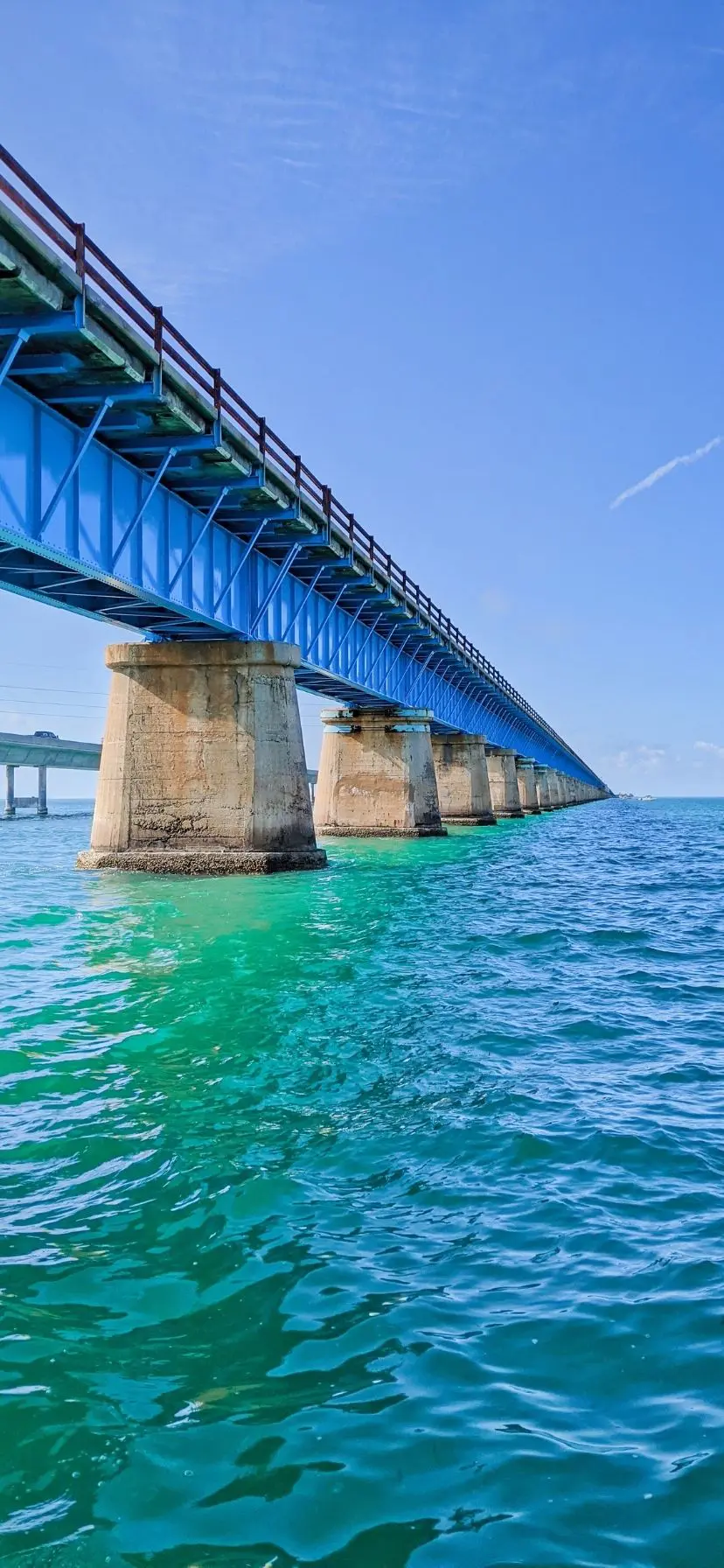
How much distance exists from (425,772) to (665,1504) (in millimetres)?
41383

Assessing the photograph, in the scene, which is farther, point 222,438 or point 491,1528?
point 222,438

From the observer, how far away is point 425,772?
44406mm

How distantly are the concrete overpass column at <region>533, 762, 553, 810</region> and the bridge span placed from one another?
69328 mm

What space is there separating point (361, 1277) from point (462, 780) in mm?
54027

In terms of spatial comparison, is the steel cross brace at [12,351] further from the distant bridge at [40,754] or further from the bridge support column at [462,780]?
the distant bridge at [40,754]

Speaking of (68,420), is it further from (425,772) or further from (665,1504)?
(425,772)

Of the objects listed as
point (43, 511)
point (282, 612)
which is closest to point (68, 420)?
point (43, 511)

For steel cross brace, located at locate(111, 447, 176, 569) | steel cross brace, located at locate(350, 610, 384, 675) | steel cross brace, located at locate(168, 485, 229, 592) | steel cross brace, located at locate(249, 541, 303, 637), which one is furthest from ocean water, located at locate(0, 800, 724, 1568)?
steel cross brace, located at locate(350, 610, 384, 675)

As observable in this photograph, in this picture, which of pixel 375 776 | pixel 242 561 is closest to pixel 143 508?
pixel 242 561

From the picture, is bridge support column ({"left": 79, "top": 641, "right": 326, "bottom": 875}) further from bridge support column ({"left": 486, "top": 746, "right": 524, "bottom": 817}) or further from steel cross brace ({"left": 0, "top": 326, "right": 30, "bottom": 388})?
bridge support column ({"left": 486, "top": 746, "right": 524, "bottom": 817})

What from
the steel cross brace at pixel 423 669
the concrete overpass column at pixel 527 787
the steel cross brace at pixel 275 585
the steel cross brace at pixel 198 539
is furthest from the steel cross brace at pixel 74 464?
the concrete overpass column at pixel 527 787

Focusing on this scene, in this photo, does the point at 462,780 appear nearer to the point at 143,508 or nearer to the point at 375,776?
the point at 375,776

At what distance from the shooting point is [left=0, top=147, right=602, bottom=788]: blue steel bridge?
14656 millimetres

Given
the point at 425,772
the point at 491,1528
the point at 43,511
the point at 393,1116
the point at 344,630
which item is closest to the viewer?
the point at 491,1528
